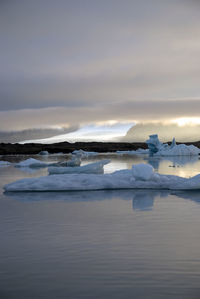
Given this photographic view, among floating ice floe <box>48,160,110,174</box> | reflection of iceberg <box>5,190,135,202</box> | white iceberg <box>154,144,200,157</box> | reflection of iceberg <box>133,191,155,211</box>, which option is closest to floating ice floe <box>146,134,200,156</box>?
white iceberg <box>154,144,200,157</box>

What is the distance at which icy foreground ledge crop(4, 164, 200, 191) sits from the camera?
41.0 ft

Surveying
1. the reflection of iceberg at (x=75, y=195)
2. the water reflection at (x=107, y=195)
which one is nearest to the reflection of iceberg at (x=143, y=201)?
the water reflection at (x=107, y=195)

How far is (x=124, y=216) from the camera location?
27.0 feet

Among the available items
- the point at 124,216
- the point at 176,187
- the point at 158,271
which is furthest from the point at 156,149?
the point at 158,271

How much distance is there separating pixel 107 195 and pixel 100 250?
6040mm

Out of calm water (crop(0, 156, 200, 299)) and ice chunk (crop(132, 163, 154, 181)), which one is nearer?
calm water (crop(0, 156, 200, 299))

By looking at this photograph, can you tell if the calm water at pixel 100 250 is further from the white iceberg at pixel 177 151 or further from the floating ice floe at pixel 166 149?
the white iceberg at pixel 177 151

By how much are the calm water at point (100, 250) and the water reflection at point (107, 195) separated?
2.52 feet

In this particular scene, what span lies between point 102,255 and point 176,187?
301 inches

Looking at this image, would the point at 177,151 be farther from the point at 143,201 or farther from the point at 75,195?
the point at 143,201

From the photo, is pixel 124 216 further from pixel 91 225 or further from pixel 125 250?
pixel 125 250

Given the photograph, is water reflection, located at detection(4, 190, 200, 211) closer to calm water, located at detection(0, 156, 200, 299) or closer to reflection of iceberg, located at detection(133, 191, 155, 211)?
reflection of iceberg, located at detection(133, 191, 155, 211)

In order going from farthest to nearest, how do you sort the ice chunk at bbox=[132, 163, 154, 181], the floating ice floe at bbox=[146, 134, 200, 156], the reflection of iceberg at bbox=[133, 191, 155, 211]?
the floating ice floe at bbox=[146, 134, 200, 156], the ice chunk at bbox=[132, 163, 154, 181], the reflection of iceberg at bbox=[133, 191, 155, 211]

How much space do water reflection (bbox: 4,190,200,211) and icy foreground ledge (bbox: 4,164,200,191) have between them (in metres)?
0.24
